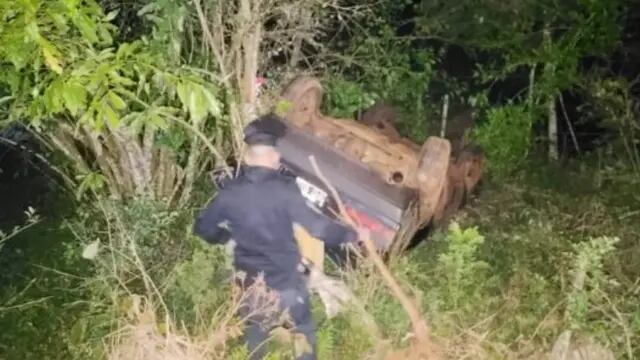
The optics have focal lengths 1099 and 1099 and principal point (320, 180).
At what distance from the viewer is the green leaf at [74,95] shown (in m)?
4.59

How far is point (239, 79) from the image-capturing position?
6703 millimetres

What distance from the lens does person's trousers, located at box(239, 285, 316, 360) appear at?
5.36 metres

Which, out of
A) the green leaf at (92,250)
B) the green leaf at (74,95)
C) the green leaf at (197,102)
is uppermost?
the green leaf at (74,95)

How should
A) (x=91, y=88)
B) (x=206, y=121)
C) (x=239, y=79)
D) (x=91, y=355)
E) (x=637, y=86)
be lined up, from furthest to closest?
(x=637, y=86), (x=206, y=121), (x=239, y=79), (x=91, y=355), (x=91, y=88)

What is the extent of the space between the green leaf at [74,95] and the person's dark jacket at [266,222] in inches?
38.7

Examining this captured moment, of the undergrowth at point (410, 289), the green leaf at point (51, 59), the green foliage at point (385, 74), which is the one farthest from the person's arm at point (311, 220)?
the green foliage at point (385, 74)

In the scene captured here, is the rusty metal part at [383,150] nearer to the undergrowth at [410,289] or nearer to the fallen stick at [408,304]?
the undergrowth at [410,289]

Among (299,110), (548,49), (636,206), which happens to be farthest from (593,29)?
(299,110)

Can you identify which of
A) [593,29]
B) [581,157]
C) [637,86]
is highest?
[593,29]

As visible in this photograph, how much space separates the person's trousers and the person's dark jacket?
7cm

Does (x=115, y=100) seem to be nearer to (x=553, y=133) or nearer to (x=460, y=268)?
(x=460, y=268)

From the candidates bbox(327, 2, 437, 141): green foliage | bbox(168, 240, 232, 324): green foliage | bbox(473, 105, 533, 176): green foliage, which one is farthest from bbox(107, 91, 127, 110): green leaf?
bbox(473, 105, 533, 176): green foliage

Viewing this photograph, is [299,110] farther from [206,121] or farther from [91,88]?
[91,88]

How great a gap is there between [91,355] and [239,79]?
191 centimetres
